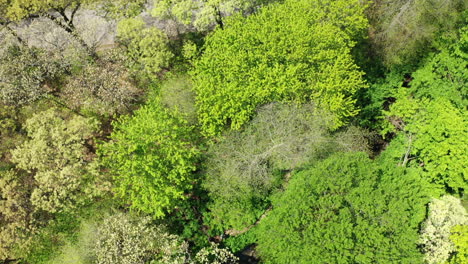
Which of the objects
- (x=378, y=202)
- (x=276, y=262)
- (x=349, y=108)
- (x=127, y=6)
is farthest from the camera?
(x=127, y=6)

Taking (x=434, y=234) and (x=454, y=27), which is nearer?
(x=434, y=234)

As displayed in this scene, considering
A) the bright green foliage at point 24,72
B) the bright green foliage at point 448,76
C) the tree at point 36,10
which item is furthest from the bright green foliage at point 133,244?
the bright green foliage at point 448,76

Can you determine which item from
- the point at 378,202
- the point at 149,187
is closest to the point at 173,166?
the point at 149,187

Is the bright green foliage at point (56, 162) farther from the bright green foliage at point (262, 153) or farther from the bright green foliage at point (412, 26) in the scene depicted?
the bright green foliage at point (412, 26)

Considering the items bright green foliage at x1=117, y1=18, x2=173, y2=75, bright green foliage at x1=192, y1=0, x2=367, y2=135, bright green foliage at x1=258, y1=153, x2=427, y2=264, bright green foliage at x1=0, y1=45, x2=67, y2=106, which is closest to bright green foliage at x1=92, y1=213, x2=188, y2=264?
bright green foliage at x1=258, y1=153, x2=427, y2=264

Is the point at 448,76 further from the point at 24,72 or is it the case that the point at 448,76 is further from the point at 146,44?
the point at 24,72

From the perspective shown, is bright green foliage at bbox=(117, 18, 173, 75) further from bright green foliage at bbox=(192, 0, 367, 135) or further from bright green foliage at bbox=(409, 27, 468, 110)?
bright green foliage at bbox=(409, 27, 468, 110)

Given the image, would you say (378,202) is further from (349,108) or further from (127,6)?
(127,6)
